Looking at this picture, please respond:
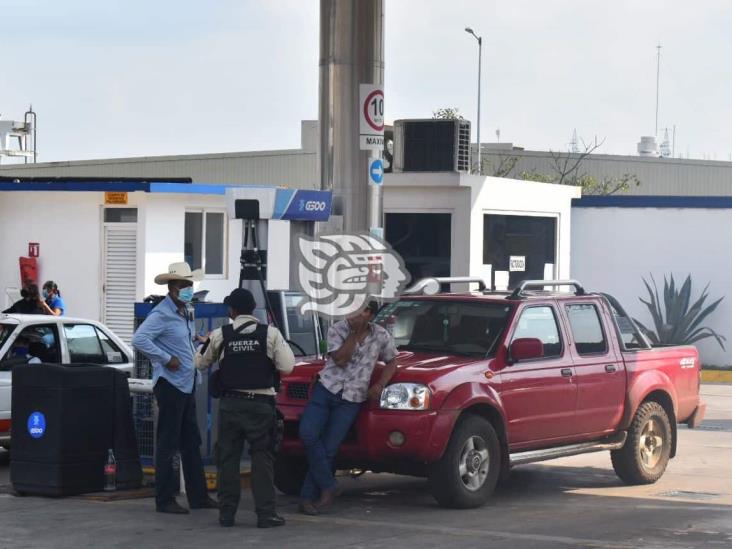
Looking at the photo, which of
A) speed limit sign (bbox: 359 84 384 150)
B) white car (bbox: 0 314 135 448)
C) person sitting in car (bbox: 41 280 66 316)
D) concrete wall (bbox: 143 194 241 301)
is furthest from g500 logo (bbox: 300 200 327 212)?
concrete wall (bbox: 143 194 241 301)

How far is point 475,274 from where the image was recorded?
965 inches

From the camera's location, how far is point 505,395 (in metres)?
11.9

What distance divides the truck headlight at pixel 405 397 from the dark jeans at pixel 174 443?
5.18 ft

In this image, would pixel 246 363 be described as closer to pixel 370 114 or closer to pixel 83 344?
pixel 83 344

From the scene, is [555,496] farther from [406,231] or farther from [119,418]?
[406,231]

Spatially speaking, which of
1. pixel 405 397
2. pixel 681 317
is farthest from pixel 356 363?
pixel 681 317

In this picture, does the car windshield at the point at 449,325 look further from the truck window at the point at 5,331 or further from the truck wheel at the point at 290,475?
the truck window at the point at 5,331

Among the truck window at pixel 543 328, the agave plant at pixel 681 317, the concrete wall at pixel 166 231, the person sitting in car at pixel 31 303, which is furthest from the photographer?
the agave plant at pixel 681 317

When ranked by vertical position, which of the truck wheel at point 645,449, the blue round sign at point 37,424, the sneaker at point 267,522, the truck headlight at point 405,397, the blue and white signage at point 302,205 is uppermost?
the blue and white signage at point 302,205

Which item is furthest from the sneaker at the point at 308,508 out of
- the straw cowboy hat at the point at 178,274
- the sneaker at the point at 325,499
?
the straw cowboy hat at the point at 178,274

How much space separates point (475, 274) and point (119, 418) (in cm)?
1305

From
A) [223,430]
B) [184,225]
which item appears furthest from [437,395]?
[184,225]

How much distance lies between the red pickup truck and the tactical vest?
3.70ft

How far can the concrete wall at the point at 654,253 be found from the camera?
27.8 metres
